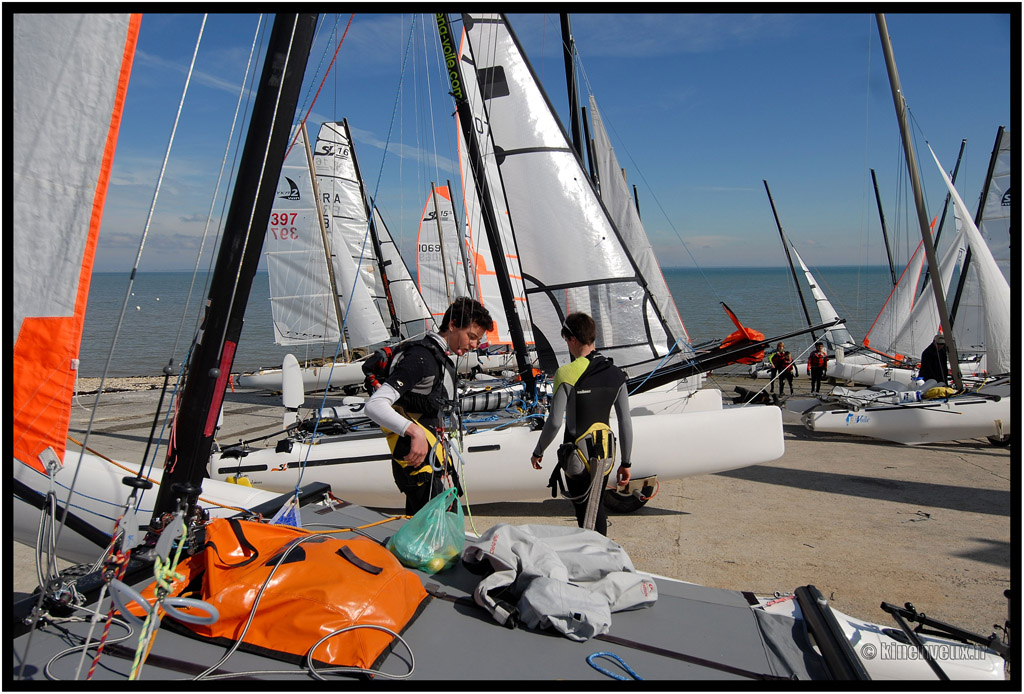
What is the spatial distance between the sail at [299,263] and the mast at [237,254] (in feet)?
40.6

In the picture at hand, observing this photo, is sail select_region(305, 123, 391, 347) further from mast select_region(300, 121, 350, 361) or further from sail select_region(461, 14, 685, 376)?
sail select_region(461, 14, 685, 376)

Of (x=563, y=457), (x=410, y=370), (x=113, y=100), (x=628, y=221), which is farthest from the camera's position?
(x=628, y=221)

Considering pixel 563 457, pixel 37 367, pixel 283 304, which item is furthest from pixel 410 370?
pixel 283 304

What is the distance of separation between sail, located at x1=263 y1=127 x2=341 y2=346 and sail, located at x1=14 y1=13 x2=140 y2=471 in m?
12.0

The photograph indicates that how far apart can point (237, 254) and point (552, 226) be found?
5570 mm

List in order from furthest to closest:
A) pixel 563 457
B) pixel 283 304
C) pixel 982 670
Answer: pixel 283 304
pixel 563 457
pixel 982 670

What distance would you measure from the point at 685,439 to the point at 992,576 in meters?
2.59

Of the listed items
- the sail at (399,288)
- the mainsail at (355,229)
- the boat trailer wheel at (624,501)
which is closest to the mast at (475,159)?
the boat trailer wheel at (624,501)

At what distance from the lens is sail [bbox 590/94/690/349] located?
984 cm

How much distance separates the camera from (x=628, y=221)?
10508 mm

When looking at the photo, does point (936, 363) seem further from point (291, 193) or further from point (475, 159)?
point (291, 193)

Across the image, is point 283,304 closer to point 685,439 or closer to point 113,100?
point 685,439

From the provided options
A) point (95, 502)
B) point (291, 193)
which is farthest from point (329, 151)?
point (95, 502)

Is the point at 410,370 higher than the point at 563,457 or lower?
higher
